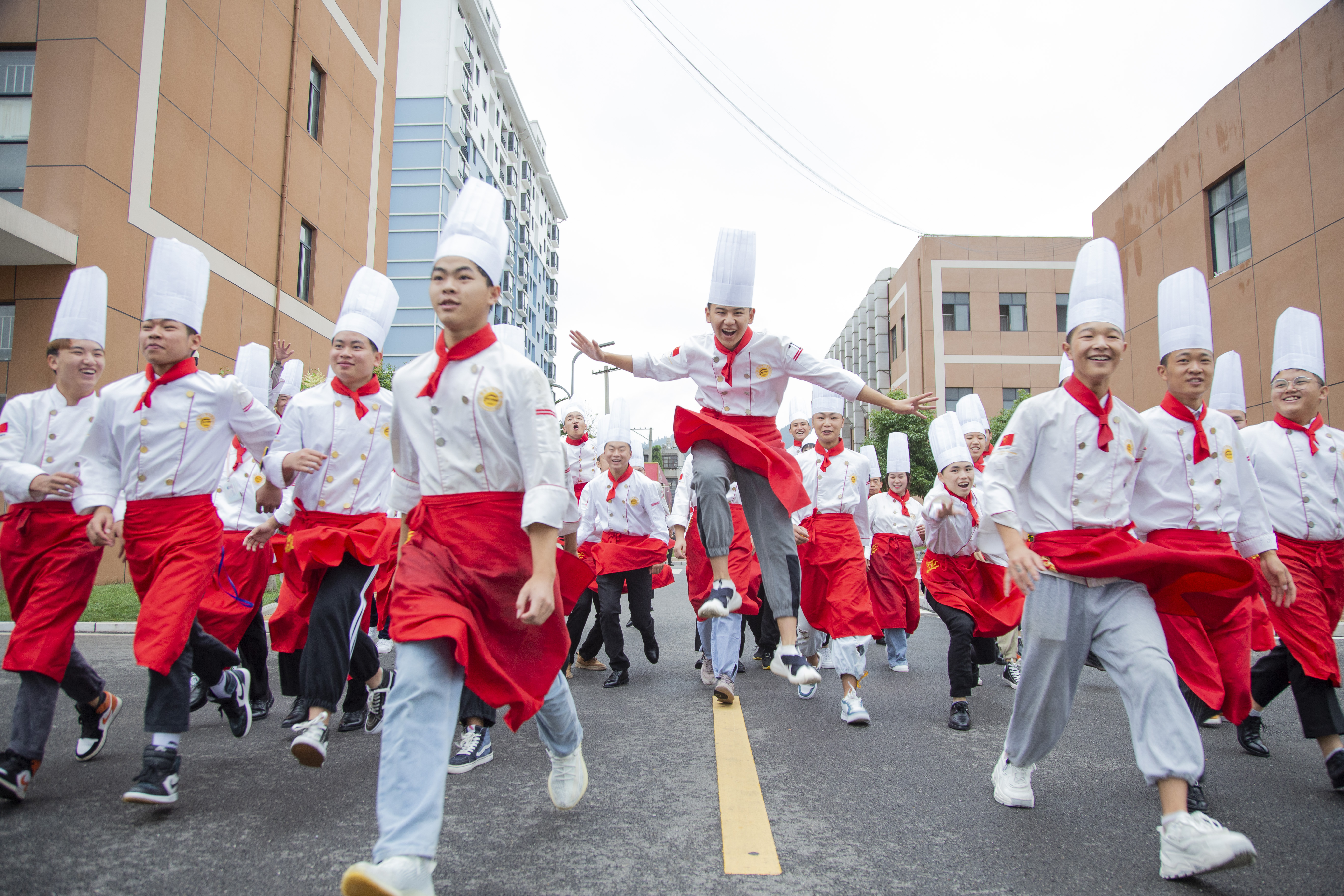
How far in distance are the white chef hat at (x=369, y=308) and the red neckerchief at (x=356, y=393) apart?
9.8 inches

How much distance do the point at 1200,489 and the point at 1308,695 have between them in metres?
1.07

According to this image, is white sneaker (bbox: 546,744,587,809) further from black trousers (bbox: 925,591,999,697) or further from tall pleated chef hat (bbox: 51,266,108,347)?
tall pleated chef hat (bbox: 51,266,108,347)

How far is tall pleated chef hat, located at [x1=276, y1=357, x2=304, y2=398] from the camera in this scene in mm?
7906

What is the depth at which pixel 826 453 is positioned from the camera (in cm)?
717

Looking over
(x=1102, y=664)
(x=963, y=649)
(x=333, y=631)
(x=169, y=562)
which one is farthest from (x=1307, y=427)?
(x=169, y=562)

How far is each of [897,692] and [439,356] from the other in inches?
181

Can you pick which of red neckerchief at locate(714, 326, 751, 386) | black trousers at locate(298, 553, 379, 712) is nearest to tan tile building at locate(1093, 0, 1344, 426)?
red neckerchief at locate(714, 326, 751, 386)

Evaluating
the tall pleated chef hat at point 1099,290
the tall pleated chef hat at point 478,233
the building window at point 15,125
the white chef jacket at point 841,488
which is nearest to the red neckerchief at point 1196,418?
the tall pleated chef hat at point 1099,290

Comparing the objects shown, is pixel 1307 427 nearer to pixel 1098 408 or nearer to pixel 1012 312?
pixel 1098 408

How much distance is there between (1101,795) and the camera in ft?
12.6

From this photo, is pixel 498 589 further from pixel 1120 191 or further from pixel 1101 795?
pixel 1120 191

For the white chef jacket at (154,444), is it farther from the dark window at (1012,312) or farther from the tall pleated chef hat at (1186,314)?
the dark window at (1012,312)

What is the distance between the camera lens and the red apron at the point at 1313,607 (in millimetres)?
4273

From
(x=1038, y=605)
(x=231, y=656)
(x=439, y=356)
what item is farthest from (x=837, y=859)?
(x=231, y=656)
